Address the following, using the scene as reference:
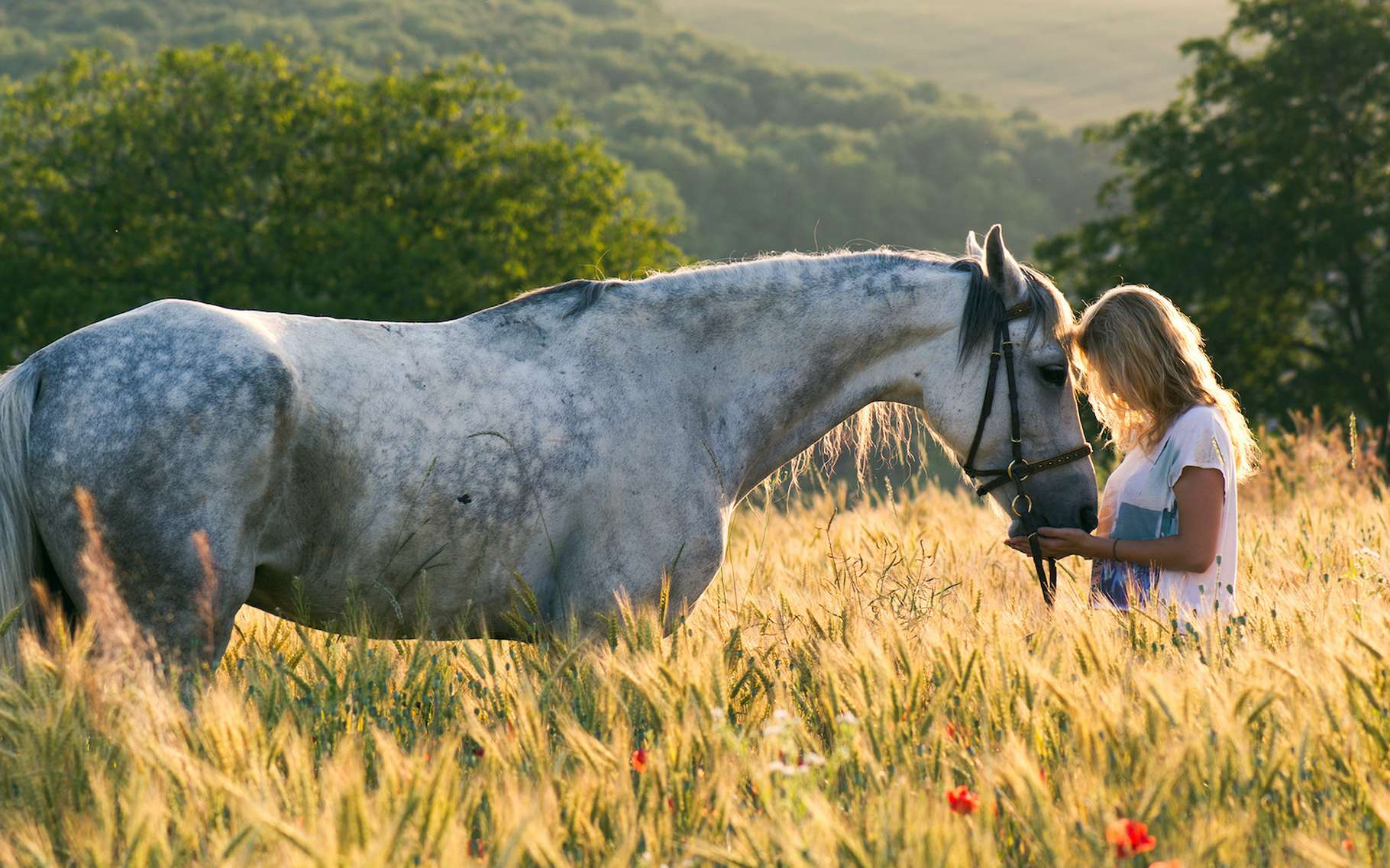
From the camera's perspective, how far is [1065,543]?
491cm

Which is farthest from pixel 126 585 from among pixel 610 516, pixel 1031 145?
pixel 1031 145

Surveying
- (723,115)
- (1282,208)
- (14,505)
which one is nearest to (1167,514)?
Result: (14,505)

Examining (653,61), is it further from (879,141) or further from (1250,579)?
(1250,579)

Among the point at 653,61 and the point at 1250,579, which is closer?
the point at 1250,579

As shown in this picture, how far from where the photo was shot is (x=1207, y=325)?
2691cm

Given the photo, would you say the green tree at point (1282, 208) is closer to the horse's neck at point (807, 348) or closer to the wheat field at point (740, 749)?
the horse's neck at point (807, 348)

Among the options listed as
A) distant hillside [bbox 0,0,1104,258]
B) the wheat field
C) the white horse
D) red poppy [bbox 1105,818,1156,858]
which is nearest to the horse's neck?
the white horse

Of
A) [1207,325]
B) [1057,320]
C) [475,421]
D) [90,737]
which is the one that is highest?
[1057,320]

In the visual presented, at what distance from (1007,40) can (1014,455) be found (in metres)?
180

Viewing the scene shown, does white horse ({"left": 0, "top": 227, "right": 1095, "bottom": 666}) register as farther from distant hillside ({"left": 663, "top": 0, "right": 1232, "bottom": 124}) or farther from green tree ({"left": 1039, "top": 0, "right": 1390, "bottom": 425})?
distant hillside ({"left": 663, "top": 0, "right": 1232, "bottom": 124})

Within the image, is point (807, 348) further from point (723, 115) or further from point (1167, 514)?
point (723, 115)

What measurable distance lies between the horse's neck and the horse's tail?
7.60ft

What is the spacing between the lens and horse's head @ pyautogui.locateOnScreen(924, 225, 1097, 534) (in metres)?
4.88

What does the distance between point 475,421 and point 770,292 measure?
53.5 inches
